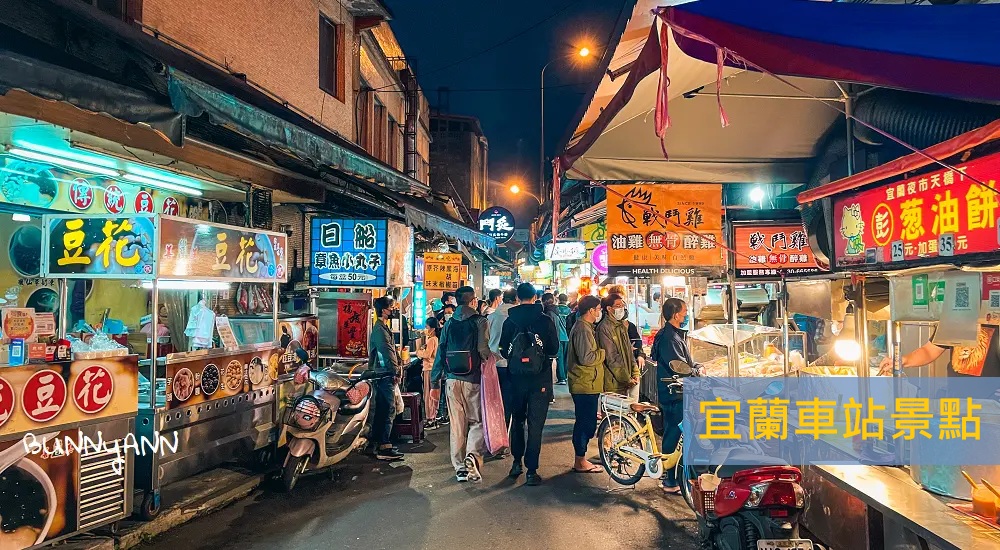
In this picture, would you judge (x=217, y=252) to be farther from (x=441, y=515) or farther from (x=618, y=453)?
(x=618, y=453)

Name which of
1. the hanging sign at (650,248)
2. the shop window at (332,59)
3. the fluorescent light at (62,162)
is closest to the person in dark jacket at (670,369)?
the hanging sign at (650,248)

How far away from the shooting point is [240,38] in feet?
35.0

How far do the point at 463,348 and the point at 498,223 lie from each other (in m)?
15.9

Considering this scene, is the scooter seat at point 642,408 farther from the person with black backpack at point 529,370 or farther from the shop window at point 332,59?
the shop window at point 332,59

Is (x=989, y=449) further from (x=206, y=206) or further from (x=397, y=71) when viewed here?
(x=397, y=71)

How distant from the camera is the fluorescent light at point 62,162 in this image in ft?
19.5

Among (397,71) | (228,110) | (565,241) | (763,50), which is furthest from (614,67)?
(397,71)

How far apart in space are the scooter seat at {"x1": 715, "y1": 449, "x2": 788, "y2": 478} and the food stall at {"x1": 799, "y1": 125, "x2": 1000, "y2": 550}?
45 cm

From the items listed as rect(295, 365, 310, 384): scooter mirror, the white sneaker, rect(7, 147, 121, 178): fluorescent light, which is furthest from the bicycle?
rect(7, 147, 121, 178): fluorescent light

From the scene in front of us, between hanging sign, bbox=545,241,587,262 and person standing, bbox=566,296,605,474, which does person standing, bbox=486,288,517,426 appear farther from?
hanging sign, bbox=545,241,587,262

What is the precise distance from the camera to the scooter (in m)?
7.20

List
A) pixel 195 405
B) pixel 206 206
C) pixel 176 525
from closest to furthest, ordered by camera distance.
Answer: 1. pixel 176 525
2. pixel 195 405
3. pixel 206 206

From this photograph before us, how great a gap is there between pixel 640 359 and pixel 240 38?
896 centimetres

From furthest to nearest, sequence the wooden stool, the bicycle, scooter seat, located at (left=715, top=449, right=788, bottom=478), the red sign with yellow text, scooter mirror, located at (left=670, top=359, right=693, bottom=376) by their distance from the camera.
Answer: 1. the wooden stool
2. the bicycle
3. scooter mirror, located at (left=670, top=359, right=693, bottom=376)
4. scooter seat, located at (left=715, top=449, right=788, bottom=478)
5. the red sign with yellow text
